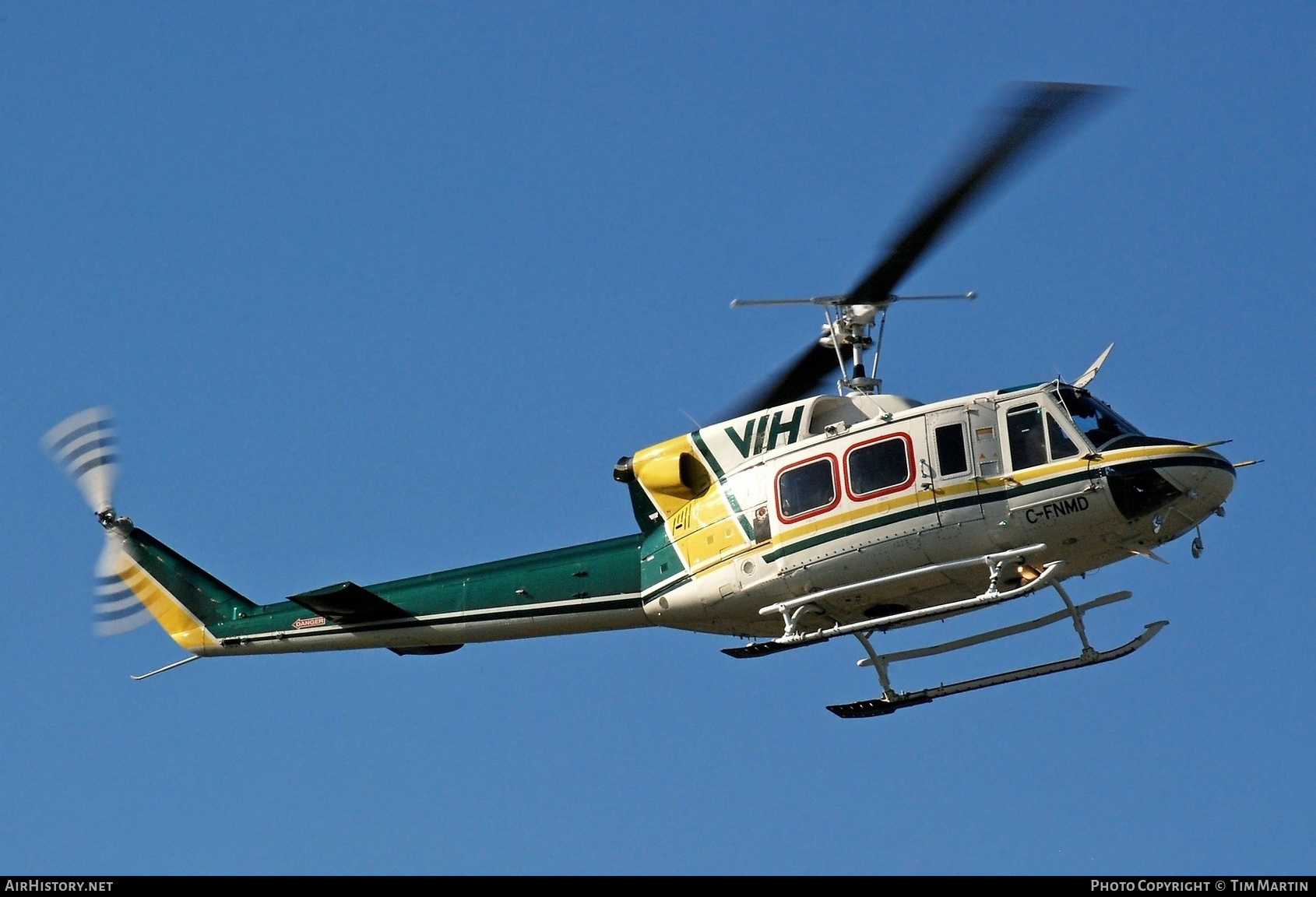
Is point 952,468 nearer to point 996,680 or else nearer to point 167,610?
point 996,680

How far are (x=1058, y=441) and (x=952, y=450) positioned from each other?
1.00m

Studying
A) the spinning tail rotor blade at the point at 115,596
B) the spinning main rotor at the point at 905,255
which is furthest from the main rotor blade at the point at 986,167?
the spinning tail rotor blade at the point at 115,596

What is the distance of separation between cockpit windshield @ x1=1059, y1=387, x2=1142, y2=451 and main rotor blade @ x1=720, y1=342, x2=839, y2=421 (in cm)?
290

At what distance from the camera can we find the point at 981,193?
14641 mm

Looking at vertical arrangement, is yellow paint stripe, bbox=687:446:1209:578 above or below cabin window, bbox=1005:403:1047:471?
below

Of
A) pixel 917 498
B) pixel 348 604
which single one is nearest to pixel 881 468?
pixel 917 498

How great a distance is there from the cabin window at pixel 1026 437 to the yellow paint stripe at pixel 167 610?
9.83 meters

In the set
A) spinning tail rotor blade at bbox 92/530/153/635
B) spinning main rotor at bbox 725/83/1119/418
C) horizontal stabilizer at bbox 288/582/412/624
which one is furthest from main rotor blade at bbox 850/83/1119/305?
spinning tail rotor blade at bbox 92/530/153/635

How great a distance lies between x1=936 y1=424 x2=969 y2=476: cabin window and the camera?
16141 millimetres

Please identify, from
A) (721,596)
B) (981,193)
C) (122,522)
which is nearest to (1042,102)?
(981,193)

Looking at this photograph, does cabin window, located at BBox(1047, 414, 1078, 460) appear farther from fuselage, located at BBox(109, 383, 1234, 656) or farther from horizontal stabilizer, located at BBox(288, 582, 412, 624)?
horizontal stabilizer, located at BBox(288, 582, 412, 624)

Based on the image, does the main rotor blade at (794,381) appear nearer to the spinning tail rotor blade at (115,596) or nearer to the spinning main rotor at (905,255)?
the spinning main rotor at (905,255)

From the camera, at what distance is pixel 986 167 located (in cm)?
1429
